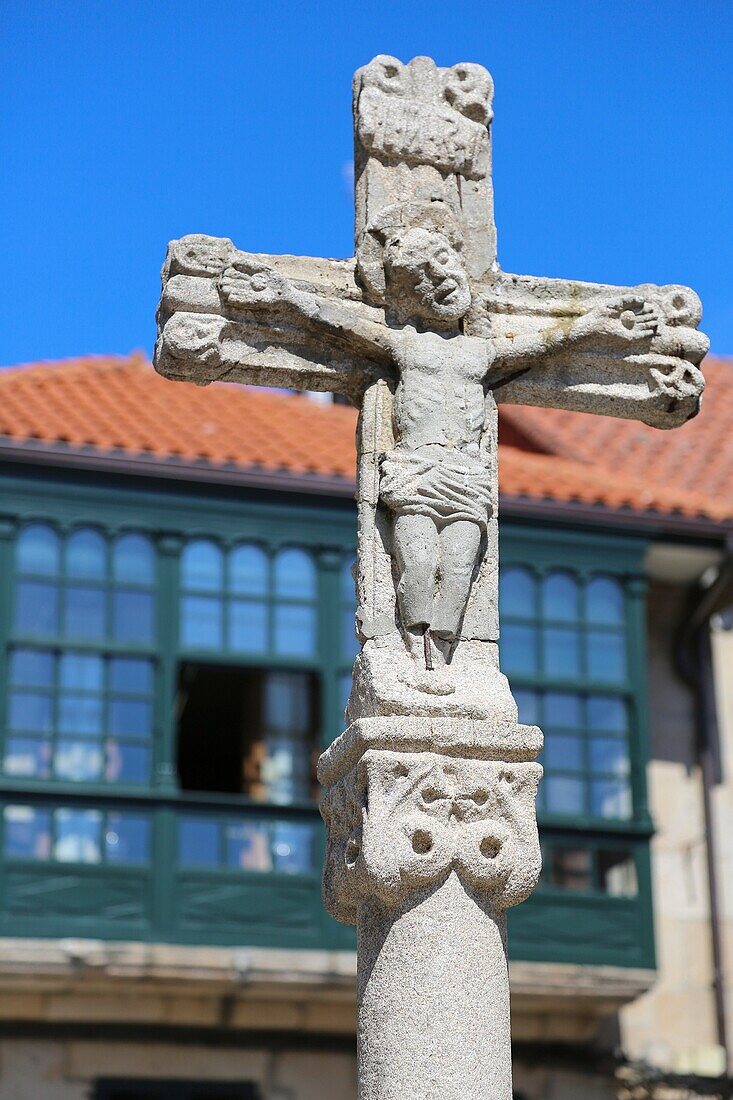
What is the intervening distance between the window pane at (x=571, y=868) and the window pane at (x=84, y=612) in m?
4.01

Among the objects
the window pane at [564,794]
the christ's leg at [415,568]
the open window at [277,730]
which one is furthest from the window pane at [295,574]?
the christ's leg at [415,568]

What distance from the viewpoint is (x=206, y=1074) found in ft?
44.7

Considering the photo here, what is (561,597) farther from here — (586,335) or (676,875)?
(586,335)

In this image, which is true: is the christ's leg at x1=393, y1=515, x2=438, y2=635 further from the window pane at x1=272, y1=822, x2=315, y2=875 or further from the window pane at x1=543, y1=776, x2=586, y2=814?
the window pane at x1=543, y1=776, x2=586, y2=814

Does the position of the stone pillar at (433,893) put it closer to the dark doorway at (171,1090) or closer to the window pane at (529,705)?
the dark doorway at (171,1090)

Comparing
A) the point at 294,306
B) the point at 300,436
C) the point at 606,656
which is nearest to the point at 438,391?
the point at 294,306

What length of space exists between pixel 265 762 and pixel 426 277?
365 inches

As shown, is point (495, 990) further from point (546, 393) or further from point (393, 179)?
point (393, 179)

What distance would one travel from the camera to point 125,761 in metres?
13.7

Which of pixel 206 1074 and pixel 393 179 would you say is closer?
pixel 393 179

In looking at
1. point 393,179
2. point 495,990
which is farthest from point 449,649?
point 393,179

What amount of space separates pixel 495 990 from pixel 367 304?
2.22m

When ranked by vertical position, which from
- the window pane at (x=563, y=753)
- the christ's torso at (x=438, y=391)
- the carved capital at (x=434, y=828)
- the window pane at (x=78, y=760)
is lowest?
the carved capital at (x=434, y=828)

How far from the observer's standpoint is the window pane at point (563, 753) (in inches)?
575
